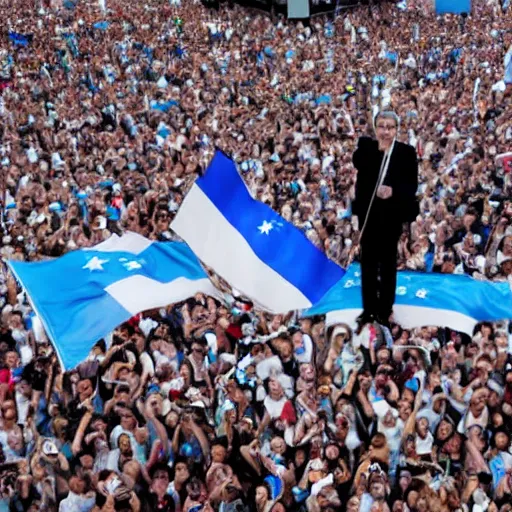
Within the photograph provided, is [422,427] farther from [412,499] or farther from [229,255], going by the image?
[229,255]

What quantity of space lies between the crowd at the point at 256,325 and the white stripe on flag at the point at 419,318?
0.13 metres

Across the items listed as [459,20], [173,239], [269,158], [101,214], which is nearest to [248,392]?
[173,239]

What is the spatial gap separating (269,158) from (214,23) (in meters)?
13.0

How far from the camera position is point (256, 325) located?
8250mm

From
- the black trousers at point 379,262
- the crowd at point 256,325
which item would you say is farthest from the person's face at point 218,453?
the black trousers at point 379,262

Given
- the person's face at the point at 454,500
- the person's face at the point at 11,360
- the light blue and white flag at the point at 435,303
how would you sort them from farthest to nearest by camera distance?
the person's face at the point at 11,360, the light blue and white flag at the point at 435,303, the person's face at the point at 454,500

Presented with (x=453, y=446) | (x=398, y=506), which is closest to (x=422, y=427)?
(x=453, y=446)

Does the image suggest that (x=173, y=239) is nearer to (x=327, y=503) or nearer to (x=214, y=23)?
(x=327, y=503)

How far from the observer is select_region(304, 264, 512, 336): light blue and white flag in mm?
7176

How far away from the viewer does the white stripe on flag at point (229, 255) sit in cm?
727

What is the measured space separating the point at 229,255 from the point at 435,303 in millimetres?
1598

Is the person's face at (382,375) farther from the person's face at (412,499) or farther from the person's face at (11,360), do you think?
the person's face at (11,360)

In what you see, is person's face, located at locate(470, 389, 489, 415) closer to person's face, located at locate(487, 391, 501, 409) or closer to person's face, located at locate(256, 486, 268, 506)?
person's face, located at locate(487, 391, 501, 409)

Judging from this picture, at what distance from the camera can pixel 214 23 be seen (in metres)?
26.7
